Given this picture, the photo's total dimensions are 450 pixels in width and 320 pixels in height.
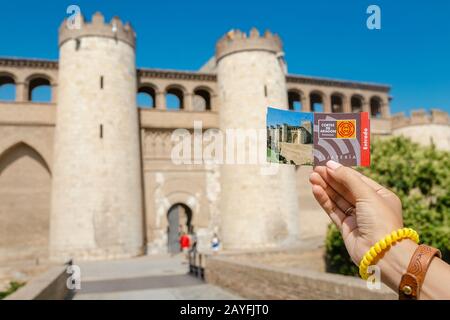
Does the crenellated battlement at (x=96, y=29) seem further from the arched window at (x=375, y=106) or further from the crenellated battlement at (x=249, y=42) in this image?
the arched window at (x=375, y=106)

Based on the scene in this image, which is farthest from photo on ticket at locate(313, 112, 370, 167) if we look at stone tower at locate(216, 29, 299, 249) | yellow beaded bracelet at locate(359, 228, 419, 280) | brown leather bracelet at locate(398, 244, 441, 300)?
stone tower at locate(216, 29, 299, 249)

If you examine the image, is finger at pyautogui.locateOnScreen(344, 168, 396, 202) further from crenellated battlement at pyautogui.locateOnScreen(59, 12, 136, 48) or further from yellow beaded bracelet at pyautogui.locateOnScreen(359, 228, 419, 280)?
crenellated battlement at pyautogui.locateOnScreen(59, 12, 136, 48)

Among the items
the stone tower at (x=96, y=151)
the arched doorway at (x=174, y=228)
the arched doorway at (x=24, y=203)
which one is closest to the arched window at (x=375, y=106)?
the arched doorway at (x=174, y=228)

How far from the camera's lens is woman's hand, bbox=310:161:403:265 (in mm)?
1641

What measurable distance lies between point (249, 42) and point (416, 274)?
24208 mm

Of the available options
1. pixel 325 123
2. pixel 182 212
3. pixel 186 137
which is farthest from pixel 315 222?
pixel 325 123

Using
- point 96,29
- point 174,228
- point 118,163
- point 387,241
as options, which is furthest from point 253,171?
point 387,241

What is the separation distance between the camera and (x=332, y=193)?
2.00 metres

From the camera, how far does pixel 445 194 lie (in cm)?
1482

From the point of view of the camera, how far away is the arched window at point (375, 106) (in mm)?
33097

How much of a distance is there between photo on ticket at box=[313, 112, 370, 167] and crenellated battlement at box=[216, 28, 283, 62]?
76.6 ft

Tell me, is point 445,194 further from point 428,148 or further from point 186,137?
point 186,137

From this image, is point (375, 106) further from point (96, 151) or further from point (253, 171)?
point (96, 151)

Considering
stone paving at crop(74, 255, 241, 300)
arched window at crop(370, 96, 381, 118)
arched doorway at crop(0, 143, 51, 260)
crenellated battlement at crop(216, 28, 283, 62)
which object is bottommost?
stone paving at crop(74, 255, 241, 300)
